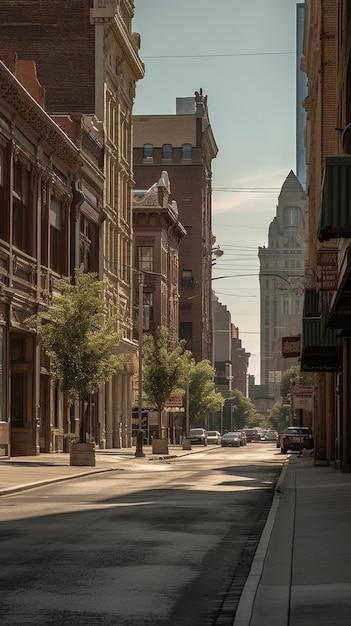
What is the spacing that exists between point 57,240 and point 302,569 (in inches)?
1874

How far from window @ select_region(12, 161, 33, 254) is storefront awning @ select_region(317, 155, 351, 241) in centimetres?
3357

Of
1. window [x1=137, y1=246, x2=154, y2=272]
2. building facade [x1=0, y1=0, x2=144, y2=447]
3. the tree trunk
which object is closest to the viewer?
the tree trunk

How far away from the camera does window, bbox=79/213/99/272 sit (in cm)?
6781

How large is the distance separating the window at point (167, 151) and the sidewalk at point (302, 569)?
5125 inches

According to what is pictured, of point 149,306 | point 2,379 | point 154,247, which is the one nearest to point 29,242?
point 2,379

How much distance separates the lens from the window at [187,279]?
149375 mm

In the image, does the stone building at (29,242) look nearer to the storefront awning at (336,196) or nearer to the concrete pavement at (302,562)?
the concrete pavement at (302,562)

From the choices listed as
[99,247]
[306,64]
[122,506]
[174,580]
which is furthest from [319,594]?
[306,64]

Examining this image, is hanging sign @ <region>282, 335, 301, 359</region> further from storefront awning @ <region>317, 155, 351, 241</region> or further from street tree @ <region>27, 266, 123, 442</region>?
storefront awning @ <region>317, 155, 351, 241</region>

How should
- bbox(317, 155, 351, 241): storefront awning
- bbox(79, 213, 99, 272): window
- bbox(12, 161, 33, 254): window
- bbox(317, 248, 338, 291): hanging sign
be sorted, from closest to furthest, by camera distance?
1. bbox(317, 155, 351, 241): storefront awning
2. bbox(317, 248, 338, 291): hanging sign
3. bbox(12, 161, 33, 254): window
4. bbox(79, 213, 99, 272): window

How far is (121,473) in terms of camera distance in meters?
43.3

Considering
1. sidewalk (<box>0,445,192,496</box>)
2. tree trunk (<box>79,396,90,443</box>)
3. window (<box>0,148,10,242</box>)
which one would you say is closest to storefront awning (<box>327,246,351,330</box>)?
sidewalk (<box>0,445,192,496</box>)

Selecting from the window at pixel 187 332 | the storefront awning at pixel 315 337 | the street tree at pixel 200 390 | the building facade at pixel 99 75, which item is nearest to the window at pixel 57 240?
the building facade at pixel 99 75

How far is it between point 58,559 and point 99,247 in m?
58.0
